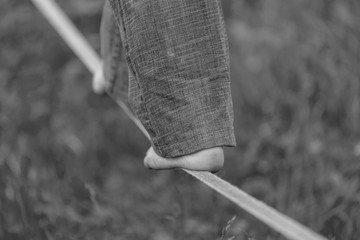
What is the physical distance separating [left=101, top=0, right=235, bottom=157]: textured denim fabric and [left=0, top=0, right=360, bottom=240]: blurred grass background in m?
0.35

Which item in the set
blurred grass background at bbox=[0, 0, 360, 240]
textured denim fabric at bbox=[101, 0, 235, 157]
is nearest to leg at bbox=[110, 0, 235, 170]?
textured denim fabric at bbox=[101, 0, 235, 157]

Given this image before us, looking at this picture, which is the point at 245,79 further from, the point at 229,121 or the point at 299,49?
the point at 229,121

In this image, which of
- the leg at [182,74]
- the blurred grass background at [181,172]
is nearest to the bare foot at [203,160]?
the leg at [182,74]

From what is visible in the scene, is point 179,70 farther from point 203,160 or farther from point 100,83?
point 100,83

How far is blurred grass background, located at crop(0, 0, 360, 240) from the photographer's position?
1521 millimetres

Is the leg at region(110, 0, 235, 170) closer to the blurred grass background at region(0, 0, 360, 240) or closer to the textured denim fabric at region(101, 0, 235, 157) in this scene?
the textured denim fabric at region(101, 0, 235, 157)

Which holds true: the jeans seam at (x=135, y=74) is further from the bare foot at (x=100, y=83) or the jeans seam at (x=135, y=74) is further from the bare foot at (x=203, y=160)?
the bare foot at (x=100, y=83)

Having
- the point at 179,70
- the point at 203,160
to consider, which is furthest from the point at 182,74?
the point at 203,160

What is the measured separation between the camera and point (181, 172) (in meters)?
1.40

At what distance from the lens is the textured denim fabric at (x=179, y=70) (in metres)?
0.98

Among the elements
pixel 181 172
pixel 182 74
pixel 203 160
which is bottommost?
pixel 181 172

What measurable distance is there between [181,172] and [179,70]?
1.47 feet

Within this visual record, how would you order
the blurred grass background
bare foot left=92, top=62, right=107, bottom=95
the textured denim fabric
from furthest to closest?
the blurred grass background < bare foot left=92, top=62, right=107, bottom=95 < the textured denim fabric

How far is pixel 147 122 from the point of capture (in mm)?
1031
